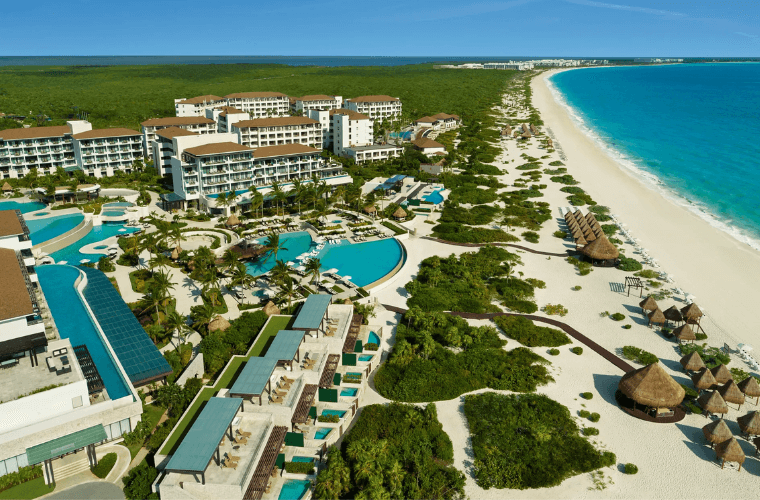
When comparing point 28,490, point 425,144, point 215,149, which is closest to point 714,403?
point 28,490

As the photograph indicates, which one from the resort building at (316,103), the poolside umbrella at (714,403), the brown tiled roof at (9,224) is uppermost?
the resort building at (316,103)

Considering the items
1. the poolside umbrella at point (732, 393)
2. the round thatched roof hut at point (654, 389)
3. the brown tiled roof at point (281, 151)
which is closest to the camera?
the round thatched roof hut at point (654, 389)

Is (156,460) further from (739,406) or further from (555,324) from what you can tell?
(739,406)

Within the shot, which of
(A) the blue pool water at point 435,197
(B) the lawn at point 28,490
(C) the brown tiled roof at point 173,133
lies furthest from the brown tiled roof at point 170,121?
(B) the lawn at point 28,490

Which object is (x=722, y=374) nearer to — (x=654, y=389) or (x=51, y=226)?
(x=654, y=389)

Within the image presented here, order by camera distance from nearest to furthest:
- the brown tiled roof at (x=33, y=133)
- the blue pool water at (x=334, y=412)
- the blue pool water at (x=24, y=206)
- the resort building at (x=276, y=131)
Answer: the blue pool water at (x=334, y=412)
the blue pool water at (x=24, y=206)
the brown tiled roof at (x=33, y=133)
the resort building at (x=276, y=131)

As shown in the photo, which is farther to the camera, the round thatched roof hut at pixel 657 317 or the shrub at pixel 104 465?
the round thatched roof hut at pixel 657 317

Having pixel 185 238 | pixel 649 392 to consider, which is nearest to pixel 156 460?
pixel 649 392

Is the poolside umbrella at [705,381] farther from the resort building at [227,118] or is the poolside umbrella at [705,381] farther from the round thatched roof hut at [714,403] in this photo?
the resort building at [227,118]
